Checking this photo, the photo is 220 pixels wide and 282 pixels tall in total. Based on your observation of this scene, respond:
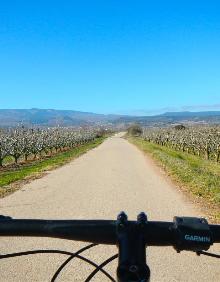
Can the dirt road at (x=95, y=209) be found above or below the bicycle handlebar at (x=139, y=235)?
below

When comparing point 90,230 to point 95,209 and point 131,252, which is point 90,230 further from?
point 95,209

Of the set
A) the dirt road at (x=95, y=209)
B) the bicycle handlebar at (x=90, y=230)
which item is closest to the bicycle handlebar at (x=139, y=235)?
the bicycle handlebar at (x=90, y=230)

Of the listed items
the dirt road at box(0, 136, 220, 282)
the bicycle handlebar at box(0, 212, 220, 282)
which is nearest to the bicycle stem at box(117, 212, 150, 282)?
the bicycle handlebar at box(0, 212, 220, 282)

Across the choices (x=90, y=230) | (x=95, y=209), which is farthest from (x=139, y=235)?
(x=95, y=209)

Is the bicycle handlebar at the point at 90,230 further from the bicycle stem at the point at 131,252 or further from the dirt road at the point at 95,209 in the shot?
the dirt road at the point at 95,209

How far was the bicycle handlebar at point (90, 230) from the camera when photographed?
5.37ft

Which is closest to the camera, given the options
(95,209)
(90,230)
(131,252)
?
(131,252)

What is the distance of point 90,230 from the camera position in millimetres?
1712

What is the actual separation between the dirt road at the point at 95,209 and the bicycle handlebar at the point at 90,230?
578 cm

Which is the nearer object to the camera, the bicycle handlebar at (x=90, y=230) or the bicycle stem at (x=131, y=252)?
the bicycle stem at (x=131, y=252)

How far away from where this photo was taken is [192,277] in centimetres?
759

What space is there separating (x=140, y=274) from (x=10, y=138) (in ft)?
141

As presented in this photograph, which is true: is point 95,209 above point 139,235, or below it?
below

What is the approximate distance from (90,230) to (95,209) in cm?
1222
